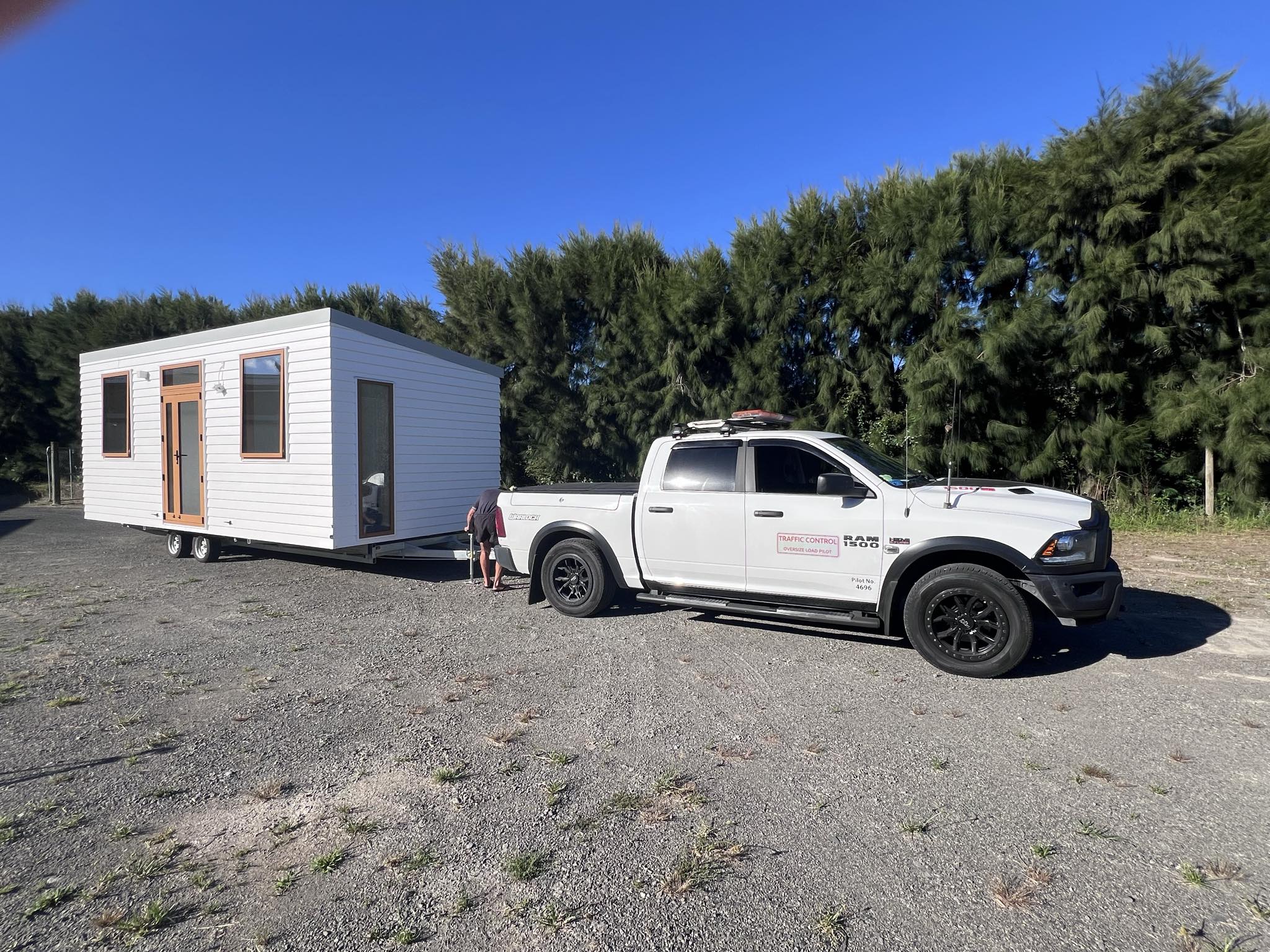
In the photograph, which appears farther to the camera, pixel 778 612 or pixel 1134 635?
pixel 1134 635

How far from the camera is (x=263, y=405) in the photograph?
9.04 m

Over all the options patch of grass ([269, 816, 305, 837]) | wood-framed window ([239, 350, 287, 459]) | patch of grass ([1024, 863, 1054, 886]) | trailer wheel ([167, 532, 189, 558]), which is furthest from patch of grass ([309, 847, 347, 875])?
trailer wheel ([167, 532, 189, 558])

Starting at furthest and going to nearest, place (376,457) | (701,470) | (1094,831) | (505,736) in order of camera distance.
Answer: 1. (376,457)
2. (701,470)
3. (505,736)
4. (1094,831)

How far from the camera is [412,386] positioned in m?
9.53

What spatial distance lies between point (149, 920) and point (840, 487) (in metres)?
4.66

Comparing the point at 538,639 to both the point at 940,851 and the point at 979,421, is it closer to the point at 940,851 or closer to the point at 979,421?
the point at 940,851

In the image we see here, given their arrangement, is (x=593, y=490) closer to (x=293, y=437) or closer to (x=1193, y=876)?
(x=293, y=437)

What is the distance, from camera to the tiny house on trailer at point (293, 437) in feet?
27.7

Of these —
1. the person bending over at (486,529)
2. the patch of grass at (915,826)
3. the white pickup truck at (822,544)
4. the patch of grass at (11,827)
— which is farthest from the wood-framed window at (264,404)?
the patch of grass at (915,826)

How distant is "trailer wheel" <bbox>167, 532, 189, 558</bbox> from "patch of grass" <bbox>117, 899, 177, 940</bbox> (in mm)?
9147

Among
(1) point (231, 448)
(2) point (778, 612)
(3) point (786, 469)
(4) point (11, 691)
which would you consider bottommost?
(4) point (11, 691)

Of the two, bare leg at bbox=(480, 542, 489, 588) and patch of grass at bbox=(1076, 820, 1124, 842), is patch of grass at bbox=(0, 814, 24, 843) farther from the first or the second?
bare leg at bbox=(480, 542, 489, 588)

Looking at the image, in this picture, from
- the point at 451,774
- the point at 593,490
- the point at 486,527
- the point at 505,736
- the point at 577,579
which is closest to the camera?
the point at 451,774

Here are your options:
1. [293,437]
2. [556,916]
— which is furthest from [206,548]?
[556,916]
